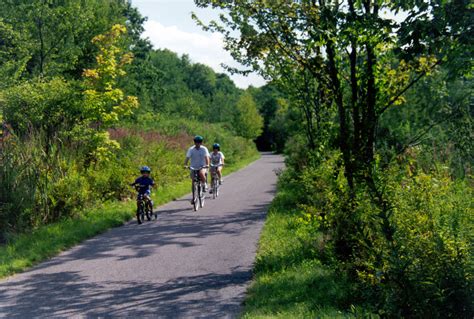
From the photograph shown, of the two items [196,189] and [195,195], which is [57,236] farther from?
[196,189]

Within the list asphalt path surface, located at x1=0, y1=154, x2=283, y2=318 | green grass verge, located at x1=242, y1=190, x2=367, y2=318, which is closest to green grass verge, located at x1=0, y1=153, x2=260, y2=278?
asphalt path surface, located at x1=0, y1=154, x2=283, y2=318

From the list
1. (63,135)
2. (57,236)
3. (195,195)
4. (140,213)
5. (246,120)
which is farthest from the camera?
(246,120)

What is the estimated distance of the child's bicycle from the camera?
11961 millimetres

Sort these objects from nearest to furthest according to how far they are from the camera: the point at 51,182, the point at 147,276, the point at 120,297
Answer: the point at 120,297, the point at 147,276, the point at 51,182

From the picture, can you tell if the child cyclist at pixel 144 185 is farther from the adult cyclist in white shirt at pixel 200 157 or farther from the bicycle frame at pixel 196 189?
the adult cyclist in white shirt at pixel 200 157

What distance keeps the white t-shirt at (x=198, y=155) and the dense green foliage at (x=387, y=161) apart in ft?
15.6

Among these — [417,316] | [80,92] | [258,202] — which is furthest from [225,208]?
[417,316]

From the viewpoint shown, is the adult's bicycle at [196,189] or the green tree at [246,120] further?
the green tree at [246,120]

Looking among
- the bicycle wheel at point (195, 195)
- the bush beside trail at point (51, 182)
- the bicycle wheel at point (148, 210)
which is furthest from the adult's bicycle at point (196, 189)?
the bush beside trail at point (51, 182)

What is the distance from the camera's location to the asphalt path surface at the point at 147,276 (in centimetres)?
604

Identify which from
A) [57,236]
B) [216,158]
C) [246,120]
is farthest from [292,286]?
[246,120]

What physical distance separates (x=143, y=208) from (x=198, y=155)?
9.25 feet

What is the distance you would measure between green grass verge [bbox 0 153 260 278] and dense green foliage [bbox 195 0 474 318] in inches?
178

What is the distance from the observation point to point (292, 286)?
653cm
